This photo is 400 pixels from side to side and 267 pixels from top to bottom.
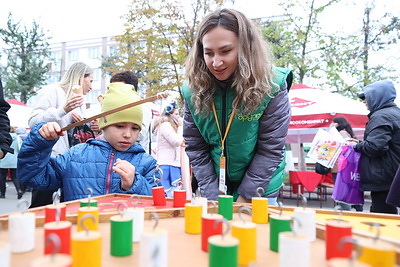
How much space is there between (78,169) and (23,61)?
1805 cm

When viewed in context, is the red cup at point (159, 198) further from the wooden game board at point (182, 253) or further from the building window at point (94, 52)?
the building window at point (94, 52)

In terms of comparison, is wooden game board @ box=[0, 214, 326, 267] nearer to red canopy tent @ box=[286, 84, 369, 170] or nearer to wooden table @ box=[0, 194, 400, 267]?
wooden table @ box=[0, 194, 400, 267]

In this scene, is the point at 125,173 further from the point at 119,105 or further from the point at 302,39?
the point at 302,39

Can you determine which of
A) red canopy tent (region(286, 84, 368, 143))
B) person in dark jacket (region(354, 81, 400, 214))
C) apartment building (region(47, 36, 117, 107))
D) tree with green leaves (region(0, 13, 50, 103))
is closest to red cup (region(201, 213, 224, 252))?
person in dark jacket (region(354, 81, 400, 214))

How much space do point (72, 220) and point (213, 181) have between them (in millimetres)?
1037

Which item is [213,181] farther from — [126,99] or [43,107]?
[43,107]

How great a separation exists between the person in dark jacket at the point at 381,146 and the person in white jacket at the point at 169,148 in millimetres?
2161

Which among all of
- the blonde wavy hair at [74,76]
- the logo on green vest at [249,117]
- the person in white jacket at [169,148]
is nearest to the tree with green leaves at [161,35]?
the person in white jacket at [169,148]

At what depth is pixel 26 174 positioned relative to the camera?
1877mm

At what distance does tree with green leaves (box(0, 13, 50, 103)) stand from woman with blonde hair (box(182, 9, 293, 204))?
17.8 meters

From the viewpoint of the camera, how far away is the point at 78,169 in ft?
6.68

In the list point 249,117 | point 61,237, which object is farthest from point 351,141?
point 61,237

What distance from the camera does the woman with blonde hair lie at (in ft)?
5.84

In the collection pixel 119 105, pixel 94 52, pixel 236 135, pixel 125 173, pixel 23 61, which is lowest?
pixel 125 173
